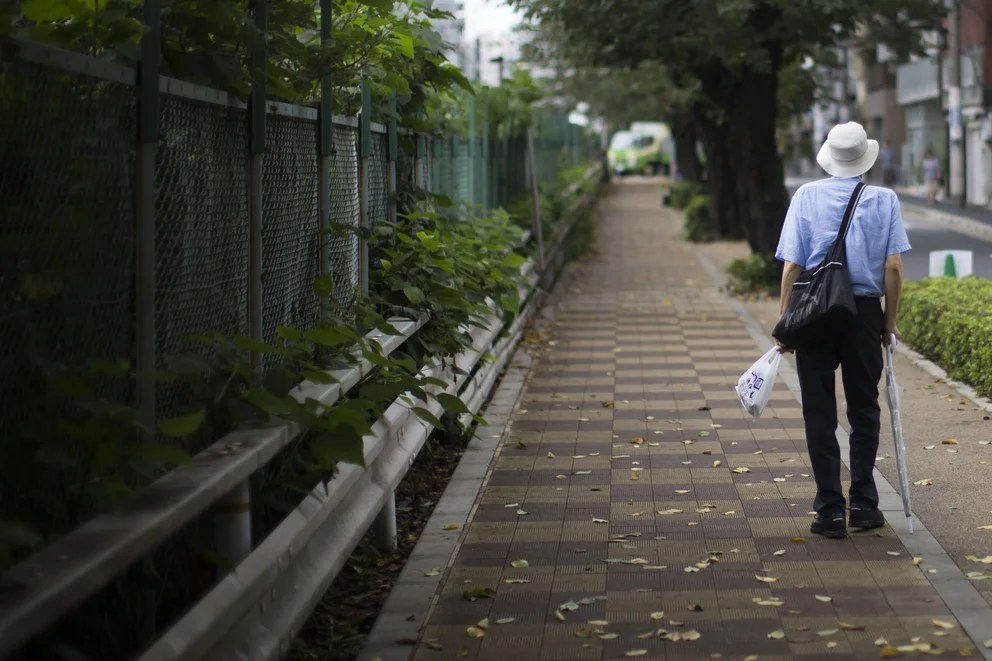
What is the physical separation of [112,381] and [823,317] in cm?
331

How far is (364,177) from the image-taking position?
26.7 feet

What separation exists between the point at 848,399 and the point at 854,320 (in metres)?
0.39

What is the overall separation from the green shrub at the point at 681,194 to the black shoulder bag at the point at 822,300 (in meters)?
38.2

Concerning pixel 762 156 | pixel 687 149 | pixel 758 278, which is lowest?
pixel 758 278

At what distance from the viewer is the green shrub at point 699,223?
1302 inches

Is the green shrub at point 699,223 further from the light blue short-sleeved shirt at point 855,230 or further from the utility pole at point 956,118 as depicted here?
the light blue short-sleeved shirt at point 855,230

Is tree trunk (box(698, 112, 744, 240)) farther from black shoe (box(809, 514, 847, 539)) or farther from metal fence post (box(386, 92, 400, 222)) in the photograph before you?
black shoe (box(809, 514, 847, 539))

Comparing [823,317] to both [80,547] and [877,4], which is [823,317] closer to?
[80,547]

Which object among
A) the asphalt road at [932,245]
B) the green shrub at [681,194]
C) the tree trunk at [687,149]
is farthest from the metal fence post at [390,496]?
the green shrub at [681,194]

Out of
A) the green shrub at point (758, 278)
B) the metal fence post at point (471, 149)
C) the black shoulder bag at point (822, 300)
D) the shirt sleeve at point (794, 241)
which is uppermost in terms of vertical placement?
the metal fence post at point (471, 149)

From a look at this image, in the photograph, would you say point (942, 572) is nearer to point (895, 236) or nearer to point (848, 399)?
point (848, 399)

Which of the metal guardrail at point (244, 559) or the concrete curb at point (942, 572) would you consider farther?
the concrete curb at point (942, 572)

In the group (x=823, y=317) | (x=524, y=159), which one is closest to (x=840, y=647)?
(x=823, y=317)

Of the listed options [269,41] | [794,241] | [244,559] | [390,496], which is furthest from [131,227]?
[794,241]
